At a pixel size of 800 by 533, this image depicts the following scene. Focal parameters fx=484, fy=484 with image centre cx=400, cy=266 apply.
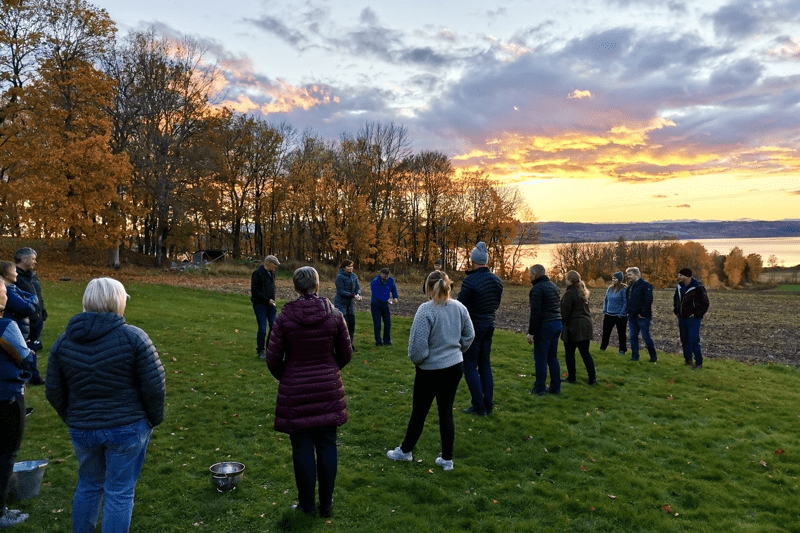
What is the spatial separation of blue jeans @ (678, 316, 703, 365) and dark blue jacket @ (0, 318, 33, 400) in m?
12.0

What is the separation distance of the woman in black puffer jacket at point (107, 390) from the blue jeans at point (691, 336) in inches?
445

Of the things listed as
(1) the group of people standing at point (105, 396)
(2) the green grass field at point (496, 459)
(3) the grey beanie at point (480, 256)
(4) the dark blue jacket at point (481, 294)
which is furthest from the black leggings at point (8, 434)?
(3) the grey beanie at point (480, 256)

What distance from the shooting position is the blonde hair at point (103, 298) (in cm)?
336

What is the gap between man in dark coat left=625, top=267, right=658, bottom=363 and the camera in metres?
11.8

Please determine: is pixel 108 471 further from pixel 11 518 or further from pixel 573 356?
pixel 573 356

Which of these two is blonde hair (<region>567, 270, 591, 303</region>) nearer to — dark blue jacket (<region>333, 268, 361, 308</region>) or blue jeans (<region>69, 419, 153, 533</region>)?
dark blue jacket (<region>333, 268, 361, 308</region>)

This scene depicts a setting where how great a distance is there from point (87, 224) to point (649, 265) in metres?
99.4

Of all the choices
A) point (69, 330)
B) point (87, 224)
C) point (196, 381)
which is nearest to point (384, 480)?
point (69, 330)

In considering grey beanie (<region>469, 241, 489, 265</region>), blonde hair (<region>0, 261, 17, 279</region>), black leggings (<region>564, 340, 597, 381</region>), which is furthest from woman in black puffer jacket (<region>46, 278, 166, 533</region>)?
black leggings (<region>564, 340, 597, 381</region>)

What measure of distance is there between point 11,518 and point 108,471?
1681 millimetres

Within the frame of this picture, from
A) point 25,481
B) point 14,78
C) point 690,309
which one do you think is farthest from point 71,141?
point 690,309

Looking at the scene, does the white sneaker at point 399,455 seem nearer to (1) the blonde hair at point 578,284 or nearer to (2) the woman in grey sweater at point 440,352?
(2) the woman in grey sweater at point 440,352

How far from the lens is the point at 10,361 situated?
397cm

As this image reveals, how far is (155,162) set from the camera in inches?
1334
